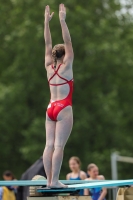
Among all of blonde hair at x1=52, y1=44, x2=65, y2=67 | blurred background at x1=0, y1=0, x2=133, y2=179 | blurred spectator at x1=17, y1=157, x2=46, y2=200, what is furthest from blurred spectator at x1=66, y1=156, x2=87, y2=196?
blurred background at x1=0, y1=0, x2=133, y2=179

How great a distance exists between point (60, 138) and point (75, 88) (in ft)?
82.9

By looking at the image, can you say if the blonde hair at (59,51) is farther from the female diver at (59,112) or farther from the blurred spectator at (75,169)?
the blurred spectator at (75,169)

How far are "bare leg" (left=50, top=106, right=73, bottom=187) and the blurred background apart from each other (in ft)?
73.8

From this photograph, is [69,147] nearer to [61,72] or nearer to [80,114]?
[80,114]

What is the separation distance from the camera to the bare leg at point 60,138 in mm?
10008

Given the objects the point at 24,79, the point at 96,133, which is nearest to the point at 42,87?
the point at 24,79

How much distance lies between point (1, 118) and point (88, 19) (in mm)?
6730

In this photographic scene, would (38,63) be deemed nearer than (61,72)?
No

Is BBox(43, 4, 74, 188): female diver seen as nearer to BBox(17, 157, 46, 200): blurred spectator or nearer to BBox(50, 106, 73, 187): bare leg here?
BBox(50, 106, 73, 187): bare leg

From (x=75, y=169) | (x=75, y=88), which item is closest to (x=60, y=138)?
(x=75, y=169)

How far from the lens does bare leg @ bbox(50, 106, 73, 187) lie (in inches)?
394

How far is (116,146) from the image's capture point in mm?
35188

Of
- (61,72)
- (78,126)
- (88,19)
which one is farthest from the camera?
(88,19)

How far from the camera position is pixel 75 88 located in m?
35.3
